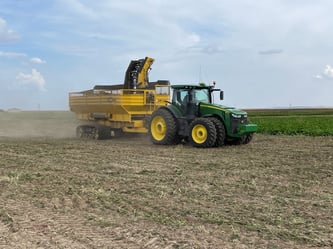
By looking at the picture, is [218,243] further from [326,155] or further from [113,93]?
[113,93]

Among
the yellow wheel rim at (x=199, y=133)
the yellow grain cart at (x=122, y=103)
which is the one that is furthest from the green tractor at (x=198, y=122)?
the yellow grain cart at (x=122, y=103)

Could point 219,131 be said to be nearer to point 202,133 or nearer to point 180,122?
point 202,133

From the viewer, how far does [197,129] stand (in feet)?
49.1

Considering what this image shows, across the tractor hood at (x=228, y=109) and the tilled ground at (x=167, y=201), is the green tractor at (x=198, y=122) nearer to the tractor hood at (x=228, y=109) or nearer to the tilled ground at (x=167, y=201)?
the tractor hood at (x=228, y=109)

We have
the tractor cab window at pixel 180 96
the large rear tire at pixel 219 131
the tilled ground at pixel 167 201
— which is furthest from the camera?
the tractor cab window at pixel 180 96

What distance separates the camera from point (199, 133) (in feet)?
48.9

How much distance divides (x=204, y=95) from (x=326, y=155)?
4.79 metres

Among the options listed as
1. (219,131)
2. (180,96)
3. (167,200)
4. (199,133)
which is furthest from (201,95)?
(167,200)

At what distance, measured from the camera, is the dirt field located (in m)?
5.30

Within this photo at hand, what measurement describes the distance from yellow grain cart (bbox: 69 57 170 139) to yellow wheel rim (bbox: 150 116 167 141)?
1.05 metres

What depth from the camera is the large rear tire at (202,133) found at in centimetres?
1447

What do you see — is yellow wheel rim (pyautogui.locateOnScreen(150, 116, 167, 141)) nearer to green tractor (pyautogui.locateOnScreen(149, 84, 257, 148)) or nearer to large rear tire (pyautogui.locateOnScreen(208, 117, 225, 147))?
green tractor (pyautogui.locateOnScreen(149, 84, 257, 148))

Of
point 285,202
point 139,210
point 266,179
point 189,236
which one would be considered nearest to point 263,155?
point 266,179

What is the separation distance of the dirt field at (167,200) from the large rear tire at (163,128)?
2694mm
